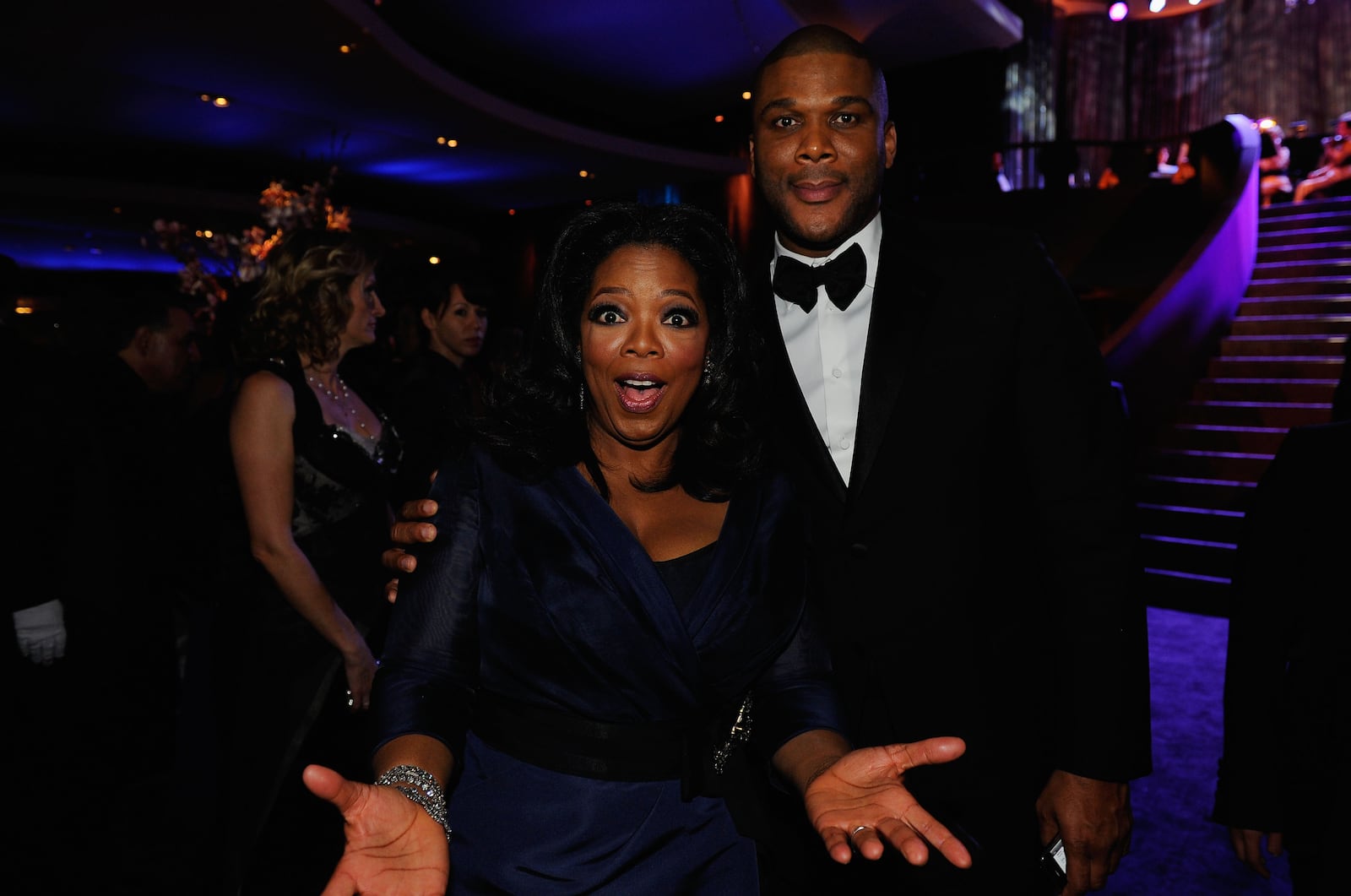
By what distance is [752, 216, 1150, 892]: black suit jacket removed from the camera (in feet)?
5.74

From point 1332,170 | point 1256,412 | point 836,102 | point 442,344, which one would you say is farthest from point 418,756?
point 1332,170

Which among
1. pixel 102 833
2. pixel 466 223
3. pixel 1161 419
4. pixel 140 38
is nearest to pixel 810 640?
pixel 102 833

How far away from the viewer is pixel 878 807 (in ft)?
4.44

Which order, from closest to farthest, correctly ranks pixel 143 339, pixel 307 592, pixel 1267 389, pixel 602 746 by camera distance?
pixel 602 746 → pixel 307 592 → pixel 143 339 → pixel 1267 389

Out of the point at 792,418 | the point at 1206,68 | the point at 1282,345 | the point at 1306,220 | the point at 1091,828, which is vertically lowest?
the point at 1091,828

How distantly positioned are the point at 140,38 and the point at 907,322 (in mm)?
9529

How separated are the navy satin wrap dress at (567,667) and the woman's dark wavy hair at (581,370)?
92mm

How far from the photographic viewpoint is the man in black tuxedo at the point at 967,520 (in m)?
1.74

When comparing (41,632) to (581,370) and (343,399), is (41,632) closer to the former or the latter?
(343,399)

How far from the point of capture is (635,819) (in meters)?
1.50

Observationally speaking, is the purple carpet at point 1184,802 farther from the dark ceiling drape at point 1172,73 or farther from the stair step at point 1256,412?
the dark ceiling drape at point 1172,73

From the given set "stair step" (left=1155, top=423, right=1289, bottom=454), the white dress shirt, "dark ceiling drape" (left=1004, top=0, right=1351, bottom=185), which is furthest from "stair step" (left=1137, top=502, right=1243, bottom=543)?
"dark ceiling drape" (left=1004, top=0, right=1351, bottom=185)

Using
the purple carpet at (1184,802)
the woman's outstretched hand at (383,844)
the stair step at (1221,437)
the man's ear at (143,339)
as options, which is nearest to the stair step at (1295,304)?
the stair step at (1221,437)

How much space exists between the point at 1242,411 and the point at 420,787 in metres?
8.35
